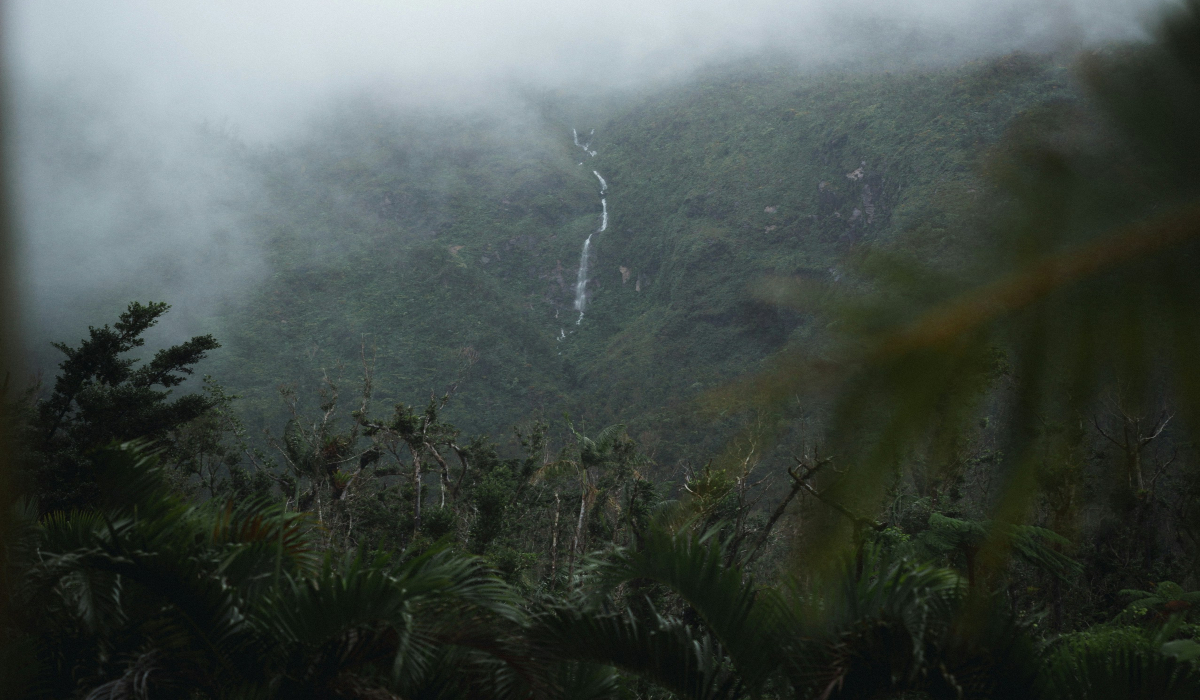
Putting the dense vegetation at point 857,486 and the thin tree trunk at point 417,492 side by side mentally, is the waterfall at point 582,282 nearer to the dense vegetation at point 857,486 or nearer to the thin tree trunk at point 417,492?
the thin tree trunk at point 417,492

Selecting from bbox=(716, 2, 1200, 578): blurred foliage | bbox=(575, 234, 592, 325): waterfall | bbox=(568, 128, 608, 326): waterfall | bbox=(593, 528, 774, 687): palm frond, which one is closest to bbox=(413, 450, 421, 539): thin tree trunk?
bbox=(593, 528, 774, 687): palm frond

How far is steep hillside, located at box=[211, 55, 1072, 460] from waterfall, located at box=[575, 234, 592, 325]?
0.56 m

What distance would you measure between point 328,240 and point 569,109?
4610cm

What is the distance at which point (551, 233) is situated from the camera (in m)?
67.9

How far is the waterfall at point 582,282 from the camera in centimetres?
5606

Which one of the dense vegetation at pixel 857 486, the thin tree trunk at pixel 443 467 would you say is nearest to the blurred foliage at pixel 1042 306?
the dense vegetation at pixel 857 486

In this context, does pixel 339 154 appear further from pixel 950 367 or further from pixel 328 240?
pixel 950 367

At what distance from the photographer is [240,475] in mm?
16344

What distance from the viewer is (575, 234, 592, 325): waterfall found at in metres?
56.1

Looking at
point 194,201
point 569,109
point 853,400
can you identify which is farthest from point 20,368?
point 569,109

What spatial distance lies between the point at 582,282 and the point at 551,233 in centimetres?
1161

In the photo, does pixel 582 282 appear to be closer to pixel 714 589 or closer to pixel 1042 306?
pixel 714 589

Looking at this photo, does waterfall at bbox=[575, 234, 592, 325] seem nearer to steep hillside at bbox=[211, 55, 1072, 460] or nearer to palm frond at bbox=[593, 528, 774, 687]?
steep hillside at bbox=[211, 55, 1072, 460]

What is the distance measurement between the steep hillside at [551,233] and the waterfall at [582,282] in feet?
1.85
